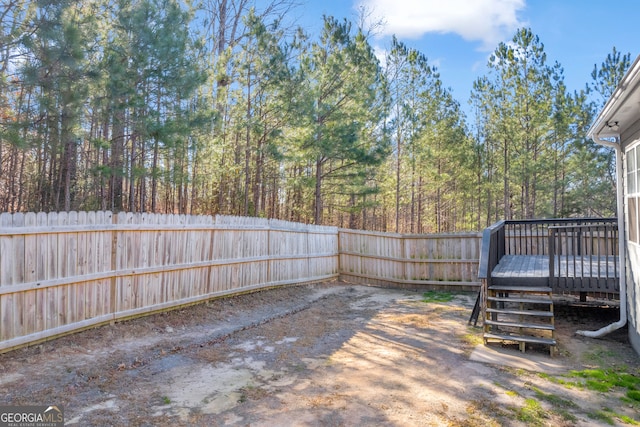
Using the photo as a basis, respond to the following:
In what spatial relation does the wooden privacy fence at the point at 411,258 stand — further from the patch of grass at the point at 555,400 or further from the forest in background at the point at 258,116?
the patch of grass at the point at 555,400

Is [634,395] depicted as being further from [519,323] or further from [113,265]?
[113,265]

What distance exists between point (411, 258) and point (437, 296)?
1.41 m

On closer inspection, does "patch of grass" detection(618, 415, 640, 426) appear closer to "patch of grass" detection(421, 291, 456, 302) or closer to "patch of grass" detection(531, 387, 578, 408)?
"patch of grass" detection(531, 387, 578, 408)

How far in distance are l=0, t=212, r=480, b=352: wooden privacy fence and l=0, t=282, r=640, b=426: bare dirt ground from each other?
0.33m

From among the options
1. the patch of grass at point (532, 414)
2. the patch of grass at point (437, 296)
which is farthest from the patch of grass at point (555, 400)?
the patch of grass at point (437, 296)

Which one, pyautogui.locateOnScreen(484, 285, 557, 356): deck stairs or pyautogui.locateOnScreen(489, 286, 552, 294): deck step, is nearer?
pyautogui.locateOnScreen(484, 285, 557, 356): deck stairs

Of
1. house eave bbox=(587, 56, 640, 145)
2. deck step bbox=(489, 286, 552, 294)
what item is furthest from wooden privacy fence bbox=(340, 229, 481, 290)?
house eave bbox=(587, 56, 640, 145)

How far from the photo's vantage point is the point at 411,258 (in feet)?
34.1

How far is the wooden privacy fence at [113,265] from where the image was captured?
4.29 m

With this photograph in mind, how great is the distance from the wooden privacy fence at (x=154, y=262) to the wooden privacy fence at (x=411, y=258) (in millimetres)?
28

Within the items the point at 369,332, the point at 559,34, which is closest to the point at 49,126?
the point at 369,332

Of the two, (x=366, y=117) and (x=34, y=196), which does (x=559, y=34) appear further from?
(x=34, y=196)

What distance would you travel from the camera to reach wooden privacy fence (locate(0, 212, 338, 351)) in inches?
169

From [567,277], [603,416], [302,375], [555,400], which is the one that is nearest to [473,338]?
[567,277]
